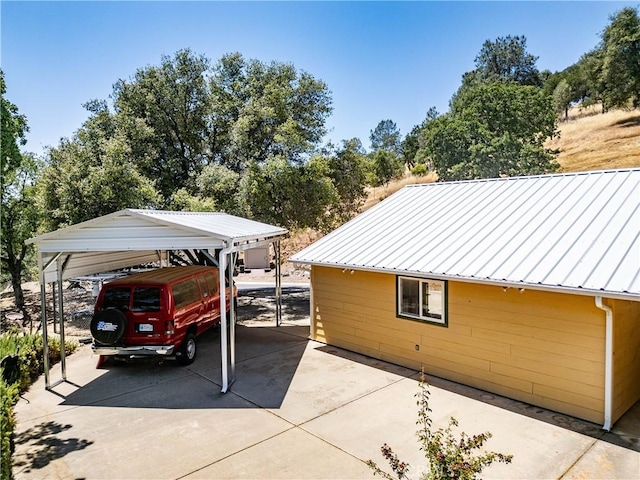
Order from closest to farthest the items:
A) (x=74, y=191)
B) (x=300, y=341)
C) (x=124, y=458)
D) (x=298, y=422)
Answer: (x=124, y=458), (x=298, y=422), (x=300, y=341), (x=74, y=191)

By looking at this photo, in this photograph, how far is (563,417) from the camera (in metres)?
6.17

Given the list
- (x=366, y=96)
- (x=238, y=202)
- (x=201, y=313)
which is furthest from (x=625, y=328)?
(x=366, y=96)

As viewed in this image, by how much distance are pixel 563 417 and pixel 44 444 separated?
7549mm

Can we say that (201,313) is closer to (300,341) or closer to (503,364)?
(300,341)

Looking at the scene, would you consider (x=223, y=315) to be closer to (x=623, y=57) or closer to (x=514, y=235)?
(x=514, y=235)

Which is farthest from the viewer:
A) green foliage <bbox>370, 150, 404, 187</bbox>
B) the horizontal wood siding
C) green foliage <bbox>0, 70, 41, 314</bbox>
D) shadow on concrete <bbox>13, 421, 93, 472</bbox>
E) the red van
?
green foliage <bbox>370, 150, 404, 187</bbox>

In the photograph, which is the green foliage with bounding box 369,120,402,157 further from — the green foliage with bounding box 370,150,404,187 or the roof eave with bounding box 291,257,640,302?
the roof eave with bounding box 291,257,640,302

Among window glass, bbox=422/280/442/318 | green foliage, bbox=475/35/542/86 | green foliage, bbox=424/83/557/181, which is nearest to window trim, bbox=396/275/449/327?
window glass, bbox=422/280/442/318

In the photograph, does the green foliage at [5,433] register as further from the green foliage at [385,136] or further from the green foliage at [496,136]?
the green foliage at [385,136]

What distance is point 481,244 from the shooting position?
7.71 meters

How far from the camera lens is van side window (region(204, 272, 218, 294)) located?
33.2 feet

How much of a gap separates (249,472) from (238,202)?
36.3 feet

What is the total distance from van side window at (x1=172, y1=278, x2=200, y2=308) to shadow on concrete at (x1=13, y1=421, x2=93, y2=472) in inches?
115

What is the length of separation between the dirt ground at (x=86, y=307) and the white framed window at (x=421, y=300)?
5.11 meters
